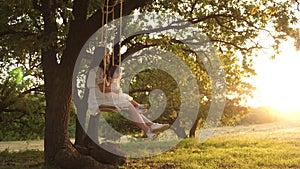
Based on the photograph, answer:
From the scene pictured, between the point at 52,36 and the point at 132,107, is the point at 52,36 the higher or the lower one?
the higher one

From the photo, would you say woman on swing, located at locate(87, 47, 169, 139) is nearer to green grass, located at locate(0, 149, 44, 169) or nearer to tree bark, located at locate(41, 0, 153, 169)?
tree bark, located at locate(41, 0, 153, 169)

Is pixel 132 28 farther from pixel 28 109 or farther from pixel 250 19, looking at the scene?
pixel 28 109

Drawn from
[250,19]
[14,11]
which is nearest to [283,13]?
[250,19]

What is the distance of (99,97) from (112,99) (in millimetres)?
297

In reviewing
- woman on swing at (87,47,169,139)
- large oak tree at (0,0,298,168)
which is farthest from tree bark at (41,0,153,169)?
woman on swing at (87,47,169,139)

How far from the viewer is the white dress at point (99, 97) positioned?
8.14m

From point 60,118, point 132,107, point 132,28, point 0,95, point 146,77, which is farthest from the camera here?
point 146,77

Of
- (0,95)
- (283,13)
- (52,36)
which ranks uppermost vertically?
(283,13)

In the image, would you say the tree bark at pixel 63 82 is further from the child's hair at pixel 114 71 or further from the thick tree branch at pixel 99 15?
the child's hair at pixel 114 71

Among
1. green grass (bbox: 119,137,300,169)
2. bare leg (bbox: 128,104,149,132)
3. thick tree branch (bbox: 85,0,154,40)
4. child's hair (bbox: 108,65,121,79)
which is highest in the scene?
thick tree branch (bbox: 85,0,154,40)

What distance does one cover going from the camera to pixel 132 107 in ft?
26.6

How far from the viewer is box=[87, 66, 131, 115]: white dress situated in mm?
8141

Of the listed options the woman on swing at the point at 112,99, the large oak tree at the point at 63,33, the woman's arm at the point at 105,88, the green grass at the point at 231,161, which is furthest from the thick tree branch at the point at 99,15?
the green grass at the point at 231,161

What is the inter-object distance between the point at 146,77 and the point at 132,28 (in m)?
5.25
